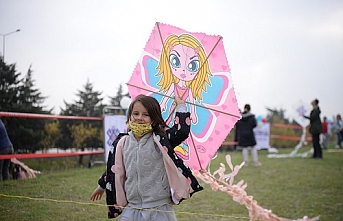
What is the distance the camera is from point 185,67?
2945mm

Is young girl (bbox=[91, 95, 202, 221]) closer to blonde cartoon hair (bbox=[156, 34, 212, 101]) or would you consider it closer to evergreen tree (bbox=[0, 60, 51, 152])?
blonde cartoon hair (bbox=[156, 34, 212, 101])

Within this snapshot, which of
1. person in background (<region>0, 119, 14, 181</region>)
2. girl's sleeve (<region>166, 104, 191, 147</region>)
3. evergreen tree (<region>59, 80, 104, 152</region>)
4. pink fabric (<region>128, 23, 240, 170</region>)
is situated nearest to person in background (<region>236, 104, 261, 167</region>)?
evergreen tree (<region>59, 80, 104, 152</region>)

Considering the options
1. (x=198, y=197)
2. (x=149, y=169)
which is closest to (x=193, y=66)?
(x=149, y=169)

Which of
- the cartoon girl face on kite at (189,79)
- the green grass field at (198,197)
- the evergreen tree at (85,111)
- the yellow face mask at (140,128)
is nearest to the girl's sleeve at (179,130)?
the yellow face mask at (140,128)

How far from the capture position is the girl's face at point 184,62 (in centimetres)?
293

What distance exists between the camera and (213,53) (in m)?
2.98

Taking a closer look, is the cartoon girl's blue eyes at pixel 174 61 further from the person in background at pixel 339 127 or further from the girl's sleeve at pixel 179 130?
the person in background at pixel 339 127

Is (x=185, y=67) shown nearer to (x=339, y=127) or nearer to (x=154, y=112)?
(x=154, y=112)

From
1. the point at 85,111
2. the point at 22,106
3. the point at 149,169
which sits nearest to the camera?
the point at 149,169

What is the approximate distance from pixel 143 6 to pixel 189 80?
189 centimetres

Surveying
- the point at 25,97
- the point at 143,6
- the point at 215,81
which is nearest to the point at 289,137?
the point at 25,97

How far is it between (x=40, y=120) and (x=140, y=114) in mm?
5370

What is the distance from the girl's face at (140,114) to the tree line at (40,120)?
163 inches

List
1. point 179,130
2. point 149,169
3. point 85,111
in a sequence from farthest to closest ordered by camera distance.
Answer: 1. point 85,111
2. point 179,130
3. point 149,169
